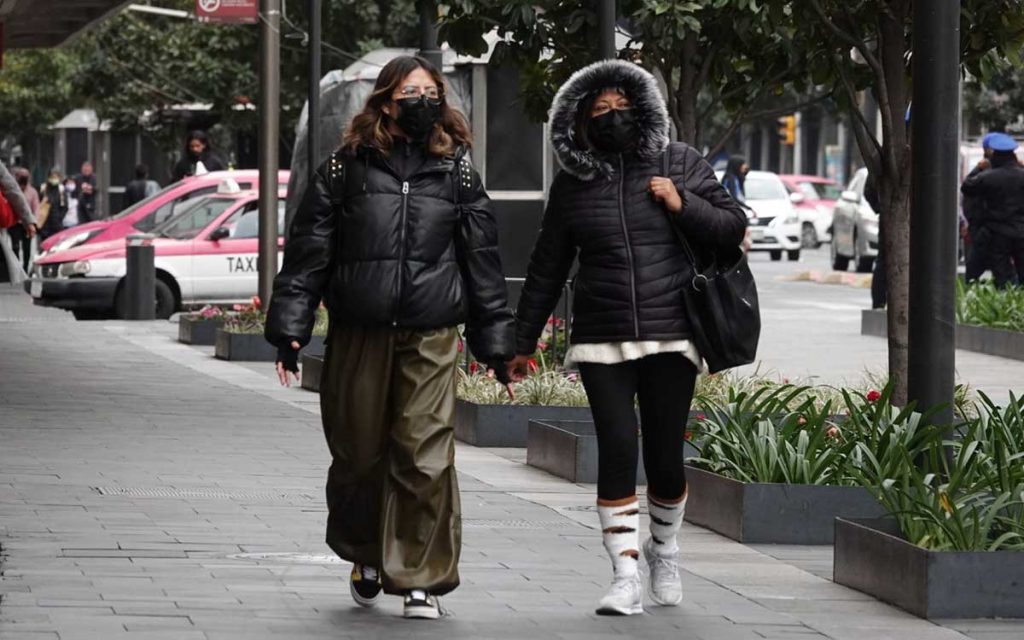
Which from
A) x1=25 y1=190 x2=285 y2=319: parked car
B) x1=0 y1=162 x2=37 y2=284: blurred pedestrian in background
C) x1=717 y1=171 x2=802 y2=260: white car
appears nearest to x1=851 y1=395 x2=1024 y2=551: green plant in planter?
x1=0 y1=162 x2=37 y2=284: blurred pedestrian in background

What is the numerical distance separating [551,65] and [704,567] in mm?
6444

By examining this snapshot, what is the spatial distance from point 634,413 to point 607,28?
4.97m

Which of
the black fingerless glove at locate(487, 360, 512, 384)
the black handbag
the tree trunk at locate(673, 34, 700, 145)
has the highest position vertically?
the tree trunk at locate(673, 34, 700, 145)

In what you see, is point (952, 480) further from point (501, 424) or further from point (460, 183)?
point (501, 424)

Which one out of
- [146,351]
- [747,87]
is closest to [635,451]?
[747,87]

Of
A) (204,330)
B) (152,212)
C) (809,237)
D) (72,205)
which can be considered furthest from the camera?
(809,237)

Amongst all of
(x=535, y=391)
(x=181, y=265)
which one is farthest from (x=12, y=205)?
(x=181, y=265)

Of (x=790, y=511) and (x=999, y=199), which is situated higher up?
(x=999, y=199)

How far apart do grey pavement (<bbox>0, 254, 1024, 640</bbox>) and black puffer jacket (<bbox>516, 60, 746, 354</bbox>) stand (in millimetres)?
943

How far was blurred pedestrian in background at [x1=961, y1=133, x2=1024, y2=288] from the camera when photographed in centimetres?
2219

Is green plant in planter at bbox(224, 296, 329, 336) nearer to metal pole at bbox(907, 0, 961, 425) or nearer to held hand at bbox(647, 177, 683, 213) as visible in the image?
metal pole at bbox(907, 0, 961, 425)

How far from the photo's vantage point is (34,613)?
23.0 feet

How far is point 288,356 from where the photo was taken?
739 centimetres

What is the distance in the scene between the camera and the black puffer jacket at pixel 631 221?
738 centimetres
